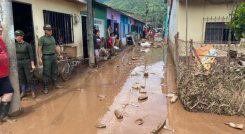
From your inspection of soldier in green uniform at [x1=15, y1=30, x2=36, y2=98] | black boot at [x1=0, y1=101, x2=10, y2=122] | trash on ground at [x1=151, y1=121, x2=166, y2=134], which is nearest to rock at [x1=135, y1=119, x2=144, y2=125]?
trash on ground at [x1=151, y1=121, x2=166, y2=134]

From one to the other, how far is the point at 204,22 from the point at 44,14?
285 inches

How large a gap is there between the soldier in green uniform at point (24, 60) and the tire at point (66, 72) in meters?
1.73

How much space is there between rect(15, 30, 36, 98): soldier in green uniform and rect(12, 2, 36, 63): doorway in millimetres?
1738

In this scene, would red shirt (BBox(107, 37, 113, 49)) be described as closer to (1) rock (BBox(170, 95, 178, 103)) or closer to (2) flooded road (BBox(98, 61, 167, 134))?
(2) flooded road (BBox(98, 61, 167, 134))

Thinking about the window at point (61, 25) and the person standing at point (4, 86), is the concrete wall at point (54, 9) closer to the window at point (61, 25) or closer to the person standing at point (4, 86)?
the window at point (61, 25)

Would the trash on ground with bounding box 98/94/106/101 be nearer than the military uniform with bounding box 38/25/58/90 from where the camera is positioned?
Yes

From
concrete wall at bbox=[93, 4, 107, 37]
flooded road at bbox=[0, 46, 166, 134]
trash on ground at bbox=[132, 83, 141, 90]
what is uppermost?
concrete wall at bbox=[93, 4, 107, 37]

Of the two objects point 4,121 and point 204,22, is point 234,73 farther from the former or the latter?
point 204,22

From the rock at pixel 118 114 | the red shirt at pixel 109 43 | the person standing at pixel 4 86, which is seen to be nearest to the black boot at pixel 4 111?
the person standing at pixel 4 86

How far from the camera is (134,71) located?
9.80 meters

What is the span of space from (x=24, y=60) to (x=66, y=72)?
2.26 metres

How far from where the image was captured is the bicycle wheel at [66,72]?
781 centimetres

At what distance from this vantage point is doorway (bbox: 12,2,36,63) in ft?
24.4

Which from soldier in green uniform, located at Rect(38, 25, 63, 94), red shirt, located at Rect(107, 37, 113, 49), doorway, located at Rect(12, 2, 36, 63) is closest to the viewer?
soldier in green uniform, located at Rect(38, 25, 63, 94)
